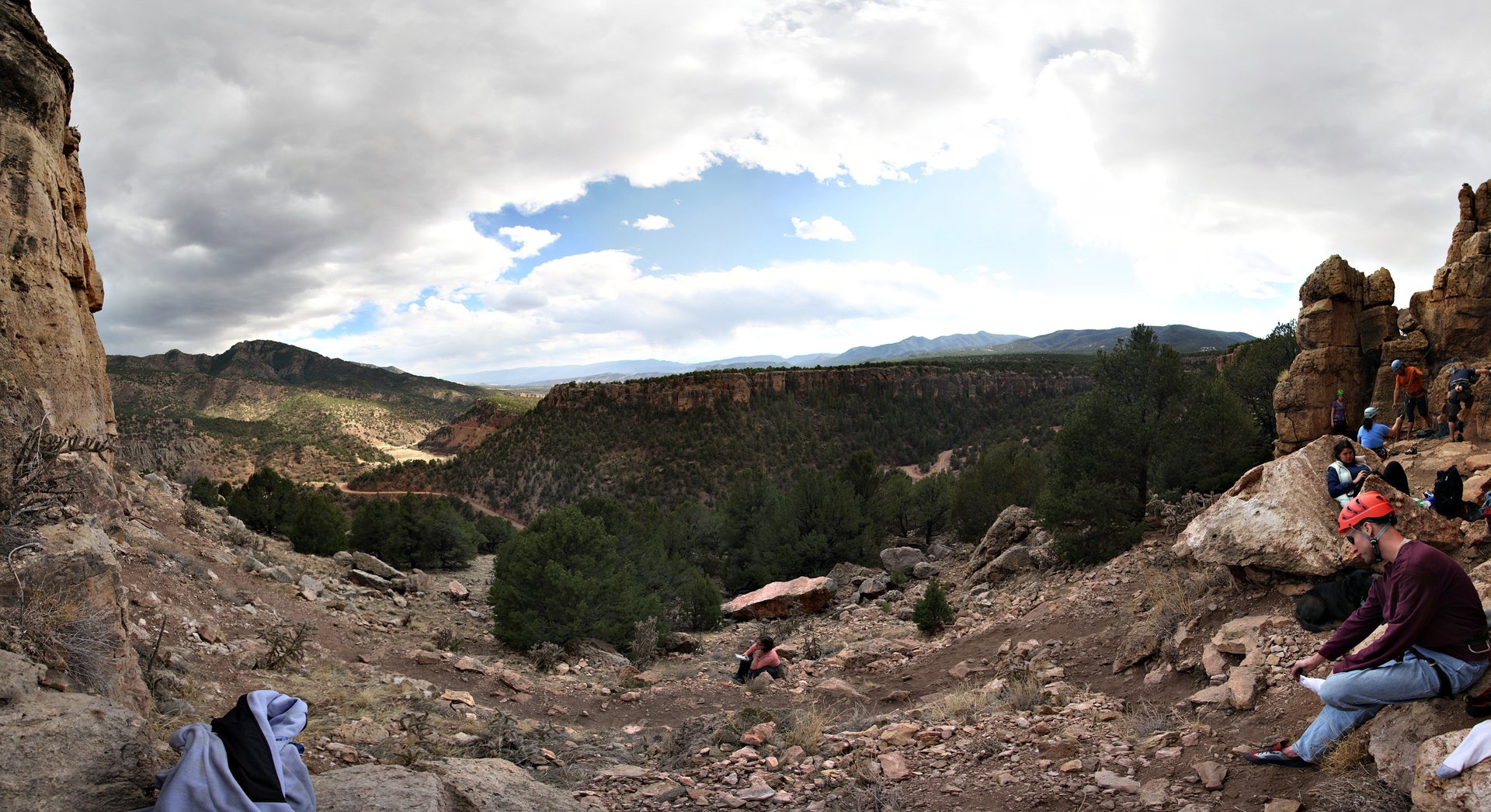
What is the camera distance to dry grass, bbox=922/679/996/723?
6.59 m

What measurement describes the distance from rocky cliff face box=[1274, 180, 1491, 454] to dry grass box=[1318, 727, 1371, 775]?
1186 centimetres

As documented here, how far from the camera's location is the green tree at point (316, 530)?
20359 millimetres

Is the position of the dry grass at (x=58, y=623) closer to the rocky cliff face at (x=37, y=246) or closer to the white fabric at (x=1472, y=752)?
the rocky cliff face at (x=37, y=246)

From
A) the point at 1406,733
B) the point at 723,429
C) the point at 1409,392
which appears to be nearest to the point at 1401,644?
the point at 1406,733

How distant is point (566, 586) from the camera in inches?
503

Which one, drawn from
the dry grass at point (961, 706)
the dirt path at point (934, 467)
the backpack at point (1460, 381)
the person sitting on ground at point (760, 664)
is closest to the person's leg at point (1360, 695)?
the dry grass at point (961, 706)

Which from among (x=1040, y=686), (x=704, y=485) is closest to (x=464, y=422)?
(x=704, y=485)

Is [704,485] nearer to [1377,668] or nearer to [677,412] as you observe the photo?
[677,412]

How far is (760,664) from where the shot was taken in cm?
1083

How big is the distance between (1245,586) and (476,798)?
7.48 metres

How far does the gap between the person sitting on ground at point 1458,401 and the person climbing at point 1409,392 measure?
2.20 feet

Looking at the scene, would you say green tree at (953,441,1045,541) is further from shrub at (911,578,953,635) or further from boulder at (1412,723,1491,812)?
Answer: boulder at (1412,723,1491,812)

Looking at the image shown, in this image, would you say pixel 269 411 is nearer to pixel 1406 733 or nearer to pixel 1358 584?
pixel 1358 584

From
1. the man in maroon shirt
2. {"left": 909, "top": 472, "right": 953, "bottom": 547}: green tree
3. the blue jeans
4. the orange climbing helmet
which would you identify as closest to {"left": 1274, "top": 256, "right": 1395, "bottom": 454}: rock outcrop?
{"left": 909, "top": 472, "right": 953, "bottom": 547}: green tree
